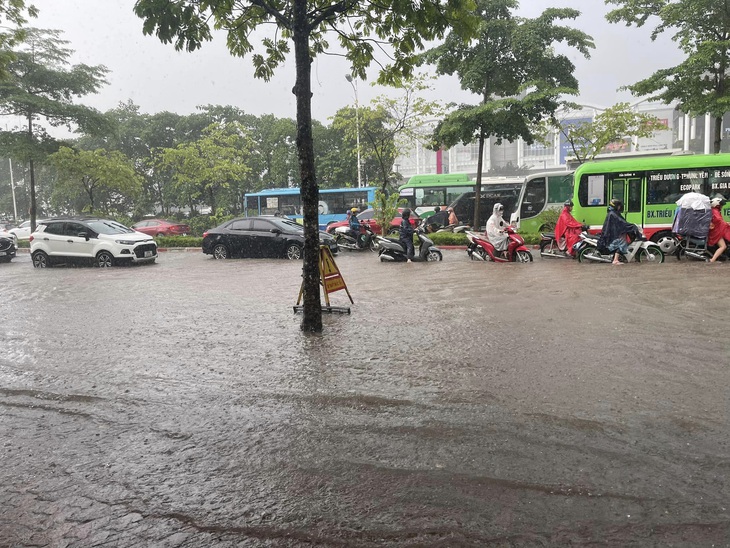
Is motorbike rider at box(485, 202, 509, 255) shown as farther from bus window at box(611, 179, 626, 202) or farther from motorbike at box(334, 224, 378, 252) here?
motorbike at box(334, 224, 378, 252)

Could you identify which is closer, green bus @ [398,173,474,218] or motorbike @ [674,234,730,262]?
motorbike @ [674,234,730,262]

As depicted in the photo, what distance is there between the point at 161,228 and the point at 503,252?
79.2ft

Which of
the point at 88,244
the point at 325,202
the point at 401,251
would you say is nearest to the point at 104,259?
the point at 88,244

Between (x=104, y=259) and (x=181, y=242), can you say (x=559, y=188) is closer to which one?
(x=104, y=259)

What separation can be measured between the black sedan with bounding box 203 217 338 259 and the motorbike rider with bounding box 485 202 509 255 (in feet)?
16.6

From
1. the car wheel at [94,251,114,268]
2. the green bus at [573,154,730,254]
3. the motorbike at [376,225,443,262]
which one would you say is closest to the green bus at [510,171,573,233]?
the green bus at [573,154,730,254]

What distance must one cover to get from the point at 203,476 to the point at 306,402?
136 centimetres

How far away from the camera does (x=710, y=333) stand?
6.57 meters

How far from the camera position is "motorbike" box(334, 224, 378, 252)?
20062 millimetres

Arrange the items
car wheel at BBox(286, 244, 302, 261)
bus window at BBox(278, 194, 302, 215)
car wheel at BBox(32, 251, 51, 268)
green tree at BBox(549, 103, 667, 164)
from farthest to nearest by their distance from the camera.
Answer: bus window at BBox(278, 194, 302, 215) < green tree at BBox(549, 103, 667, 164) < car wheel at BBox(32, 251, 51, 268) < car wheel at BBox(286, 244, 302, 261)

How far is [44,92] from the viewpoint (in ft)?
82.7

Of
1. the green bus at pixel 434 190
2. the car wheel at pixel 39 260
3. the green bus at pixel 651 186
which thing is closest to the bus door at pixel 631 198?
the green bus at pixel 651 186

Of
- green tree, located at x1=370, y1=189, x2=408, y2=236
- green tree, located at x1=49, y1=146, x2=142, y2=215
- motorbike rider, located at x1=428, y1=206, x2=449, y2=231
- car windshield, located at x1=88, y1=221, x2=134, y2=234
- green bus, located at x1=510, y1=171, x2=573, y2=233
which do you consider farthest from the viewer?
motorbike rider, located at x1=428, y1=206, x2=449, y2=231

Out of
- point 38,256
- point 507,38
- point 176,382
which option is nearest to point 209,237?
point 38,256
